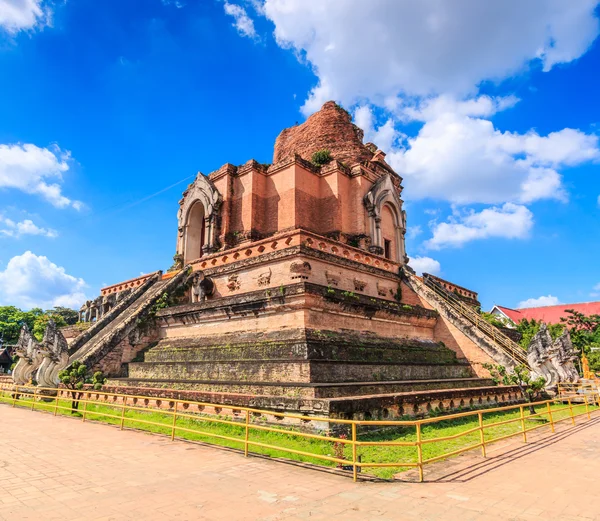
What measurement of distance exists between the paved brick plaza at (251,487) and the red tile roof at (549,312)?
136 feet

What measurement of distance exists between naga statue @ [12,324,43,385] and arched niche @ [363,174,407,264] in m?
13.6

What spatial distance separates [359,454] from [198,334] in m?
8.08

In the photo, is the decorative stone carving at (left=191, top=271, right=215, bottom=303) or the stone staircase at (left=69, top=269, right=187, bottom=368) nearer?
the stone staircase at (left=69, top=269, right=187, bottom=368)

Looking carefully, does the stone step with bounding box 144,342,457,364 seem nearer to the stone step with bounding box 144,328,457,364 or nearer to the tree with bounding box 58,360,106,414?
the stone step with bounding box 144,328,457,364

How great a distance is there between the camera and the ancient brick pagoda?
10.1 metres

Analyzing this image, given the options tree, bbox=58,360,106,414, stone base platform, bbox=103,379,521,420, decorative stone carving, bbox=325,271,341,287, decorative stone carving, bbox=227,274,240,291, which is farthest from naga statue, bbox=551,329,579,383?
tree, bbox=58,360,106,414

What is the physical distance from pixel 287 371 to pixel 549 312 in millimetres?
45209

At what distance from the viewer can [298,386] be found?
8.72 metres

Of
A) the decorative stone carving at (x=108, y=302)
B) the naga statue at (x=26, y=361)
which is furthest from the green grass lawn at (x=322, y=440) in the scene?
the decorative stone carving at (x=108, y=302)

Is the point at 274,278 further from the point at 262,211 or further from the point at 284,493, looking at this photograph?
the point at 284,493

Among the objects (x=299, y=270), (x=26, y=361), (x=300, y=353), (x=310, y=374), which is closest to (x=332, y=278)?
(x=299, y=270)

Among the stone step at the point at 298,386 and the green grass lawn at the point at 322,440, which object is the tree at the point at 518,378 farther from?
the green grass lawn at the point at 322,440

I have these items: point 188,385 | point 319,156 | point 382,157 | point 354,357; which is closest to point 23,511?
point 188,385

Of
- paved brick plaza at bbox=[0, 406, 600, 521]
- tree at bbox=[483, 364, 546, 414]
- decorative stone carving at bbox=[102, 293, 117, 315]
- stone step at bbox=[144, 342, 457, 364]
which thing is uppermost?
decorative stone carving at bbox=[102, 293, 117, 315]
